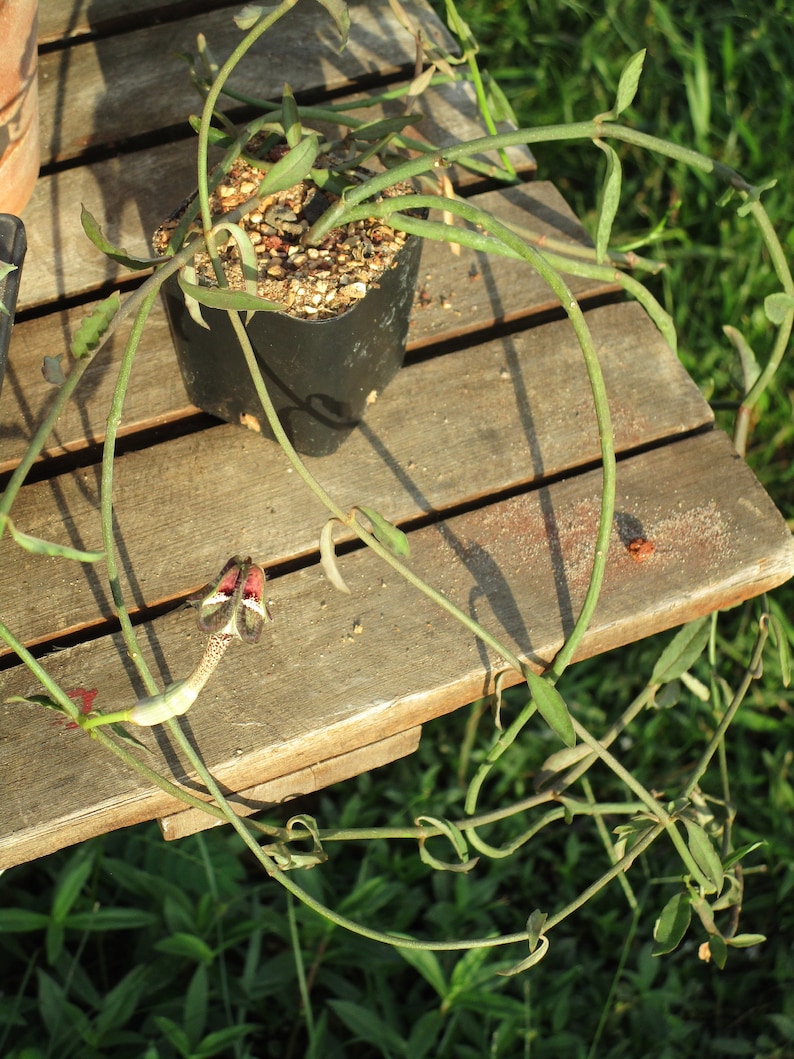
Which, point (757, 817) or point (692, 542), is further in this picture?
point (757, 817)

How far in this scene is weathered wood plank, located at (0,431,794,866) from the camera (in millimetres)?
889

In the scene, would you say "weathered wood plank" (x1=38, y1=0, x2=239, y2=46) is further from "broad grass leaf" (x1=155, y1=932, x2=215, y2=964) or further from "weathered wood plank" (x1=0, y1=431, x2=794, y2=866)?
"broad grass leaf" (x1=155, y1=932, x2=215, y2=964)

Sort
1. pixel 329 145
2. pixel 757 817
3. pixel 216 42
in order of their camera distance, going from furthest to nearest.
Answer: pixel 757 817 → pixel 216 42 → pixel 329 145

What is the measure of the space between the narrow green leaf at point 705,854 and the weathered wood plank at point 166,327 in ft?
1.77

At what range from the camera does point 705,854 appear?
36.6 inches

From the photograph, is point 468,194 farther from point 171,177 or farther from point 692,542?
point 692,542

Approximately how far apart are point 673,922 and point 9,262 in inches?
32.2

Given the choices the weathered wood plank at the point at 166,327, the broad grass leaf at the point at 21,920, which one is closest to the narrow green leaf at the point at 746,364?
the weathered wood plank at the point at 166,327

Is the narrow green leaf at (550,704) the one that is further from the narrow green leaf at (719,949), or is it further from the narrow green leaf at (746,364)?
the narrow green leaf at (746,364)

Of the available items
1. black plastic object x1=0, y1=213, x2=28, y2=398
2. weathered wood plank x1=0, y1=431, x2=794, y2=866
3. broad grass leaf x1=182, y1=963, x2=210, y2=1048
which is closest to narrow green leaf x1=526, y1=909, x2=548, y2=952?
weathered wood plank x1=0, y1=431, x2=794, y2=866

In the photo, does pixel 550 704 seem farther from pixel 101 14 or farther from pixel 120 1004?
pixel 101 14

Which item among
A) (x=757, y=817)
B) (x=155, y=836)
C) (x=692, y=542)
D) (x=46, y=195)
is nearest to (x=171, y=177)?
(x=46, y=195)

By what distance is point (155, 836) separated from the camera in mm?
1337

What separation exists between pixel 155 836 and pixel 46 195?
0.77 meters
